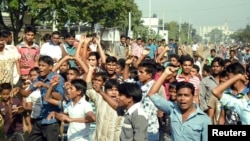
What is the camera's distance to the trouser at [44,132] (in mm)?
6355

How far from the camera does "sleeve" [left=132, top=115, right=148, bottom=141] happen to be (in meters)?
4.79

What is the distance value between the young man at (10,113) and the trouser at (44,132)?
0.71 m

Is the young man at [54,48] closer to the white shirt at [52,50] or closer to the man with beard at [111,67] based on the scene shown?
the white shirt at [52,50]

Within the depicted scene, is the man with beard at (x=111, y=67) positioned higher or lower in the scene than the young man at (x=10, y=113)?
higher

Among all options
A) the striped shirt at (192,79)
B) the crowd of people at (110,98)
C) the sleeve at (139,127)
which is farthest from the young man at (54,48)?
the sleeve at (139,127)

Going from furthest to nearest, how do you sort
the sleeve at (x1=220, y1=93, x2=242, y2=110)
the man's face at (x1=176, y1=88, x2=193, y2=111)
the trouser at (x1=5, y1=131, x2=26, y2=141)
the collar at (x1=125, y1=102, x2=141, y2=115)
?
the trouser at (x1=5, y1=131, x2=26, y2=141), the sleeve at (x1=220, y1=93, x2=242, y2=110), the collar at (x1=125, y1=102, x2=141, y2=115), the man's face at (x1=176, y1=88, x2=193, y2=111)

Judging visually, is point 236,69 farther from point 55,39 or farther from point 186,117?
point 55,39

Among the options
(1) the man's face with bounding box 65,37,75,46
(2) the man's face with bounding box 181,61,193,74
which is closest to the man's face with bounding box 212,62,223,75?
(2) the man's face with bounding box 181,61,193,74

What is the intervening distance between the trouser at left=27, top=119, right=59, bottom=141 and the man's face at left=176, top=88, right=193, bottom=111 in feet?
7.64

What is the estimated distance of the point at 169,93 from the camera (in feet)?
22.6

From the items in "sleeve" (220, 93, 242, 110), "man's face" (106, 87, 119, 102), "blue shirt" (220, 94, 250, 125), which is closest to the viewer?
"blue shirt" (220, 94, 250, 125)

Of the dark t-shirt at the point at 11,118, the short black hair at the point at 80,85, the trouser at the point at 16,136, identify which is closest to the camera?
the short black hair at the point at 80,85

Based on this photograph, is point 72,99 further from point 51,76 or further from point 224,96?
point 224,96

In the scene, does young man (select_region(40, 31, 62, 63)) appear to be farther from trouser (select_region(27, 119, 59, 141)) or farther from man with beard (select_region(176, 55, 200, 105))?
trouser (select_region(27, 119, 59, 141))
